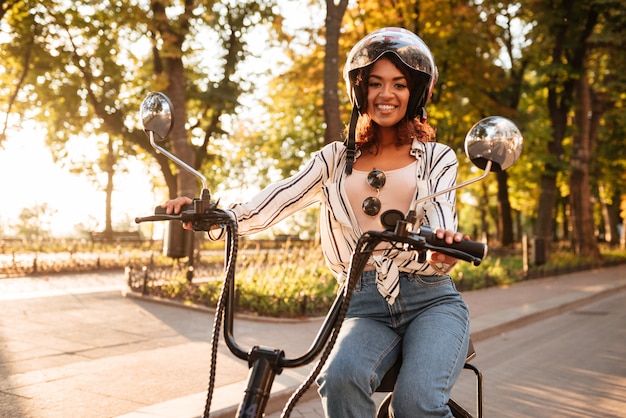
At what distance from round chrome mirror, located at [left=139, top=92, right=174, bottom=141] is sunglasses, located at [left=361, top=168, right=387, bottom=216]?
82cm

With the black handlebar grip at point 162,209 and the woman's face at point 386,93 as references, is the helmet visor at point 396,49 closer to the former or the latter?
the woman's face at point 386,93

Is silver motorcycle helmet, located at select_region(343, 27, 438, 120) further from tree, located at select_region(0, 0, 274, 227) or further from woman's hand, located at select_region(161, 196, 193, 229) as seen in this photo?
tree, located at select_region(0, 0, 274, 227)

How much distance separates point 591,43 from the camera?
71.3 feet

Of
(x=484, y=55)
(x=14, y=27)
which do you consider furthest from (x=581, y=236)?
(x=14, y=27)

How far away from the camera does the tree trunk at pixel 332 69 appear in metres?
12.8

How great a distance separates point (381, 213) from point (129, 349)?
6.17m

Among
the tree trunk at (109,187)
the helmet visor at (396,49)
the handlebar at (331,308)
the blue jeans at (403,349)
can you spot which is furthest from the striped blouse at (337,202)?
the tree trunk at (109,187)

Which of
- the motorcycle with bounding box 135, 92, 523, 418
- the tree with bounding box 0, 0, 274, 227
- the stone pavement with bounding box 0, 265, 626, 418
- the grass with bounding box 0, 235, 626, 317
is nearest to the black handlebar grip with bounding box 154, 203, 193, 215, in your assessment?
the motorcycle with bounding box 135, 92, 523, 418

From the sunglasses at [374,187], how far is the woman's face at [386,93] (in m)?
0.27

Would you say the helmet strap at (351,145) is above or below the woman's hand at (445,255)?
above

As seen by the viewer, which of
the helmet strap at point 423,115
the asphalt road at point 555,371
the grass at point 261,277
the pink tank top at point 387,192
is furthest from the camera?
the grass at point 261,277

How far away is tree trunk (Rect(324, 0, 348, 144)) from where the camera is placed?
12.8 metres

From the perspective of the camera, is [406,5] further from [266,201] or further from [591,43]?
[266,201]

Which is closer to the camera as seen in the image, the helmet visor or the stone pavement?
the helmet visor
